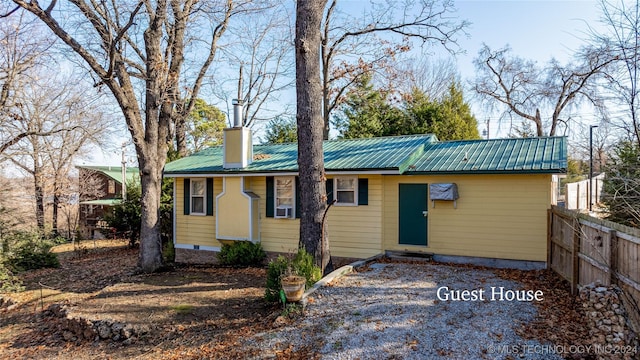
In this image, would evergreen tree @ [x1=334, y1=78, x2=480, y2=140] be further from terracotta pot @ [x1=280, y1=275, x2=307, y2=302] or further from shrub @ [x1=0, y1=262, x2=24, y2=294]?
shrub @ [x1=0, y1=262, x2=24, y2=294]

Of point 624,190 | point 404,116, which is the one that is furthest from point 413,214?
point 404,116

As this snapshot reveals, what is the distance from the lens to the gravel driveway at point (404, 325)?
4.33m

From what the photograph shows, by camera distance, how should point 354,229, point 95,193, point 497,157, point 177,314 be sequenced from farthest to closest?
point 95,193
point 354,229
point 497,157
point 177,314

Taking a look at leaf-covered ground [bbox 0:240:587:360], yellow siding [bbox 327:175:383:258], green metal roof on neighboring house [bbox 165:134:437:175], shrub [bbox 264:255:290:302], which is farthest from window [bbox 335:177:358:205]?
shrub [bbox 264:255:290:302]

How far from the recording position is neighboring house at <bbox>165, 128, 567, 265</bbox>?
27.2 ft

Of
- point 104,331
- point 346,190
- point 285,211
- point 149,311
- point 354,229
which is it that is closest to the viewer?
point 104,331

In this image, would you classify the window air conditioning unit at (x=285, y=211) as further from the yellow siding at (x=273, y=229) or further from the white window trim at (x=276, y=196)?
the yellow siding at (x=273, y=229)

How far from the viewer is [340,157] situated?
10453 millimetres

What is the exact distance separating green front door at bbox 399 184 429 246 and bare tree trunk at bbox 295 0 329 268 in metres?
2.65

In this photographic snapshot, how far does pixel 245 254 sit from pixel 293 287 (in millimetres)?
5207

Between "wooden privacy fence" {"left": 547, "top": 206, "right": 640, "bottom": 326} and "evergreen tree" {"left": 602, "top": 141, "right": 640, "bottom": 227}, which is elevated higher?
"evergreen tree" {"left": 602, "top": 141, "right": 640, "bottom": 227}

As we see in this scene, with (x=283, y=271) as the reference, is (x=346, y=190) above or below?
above

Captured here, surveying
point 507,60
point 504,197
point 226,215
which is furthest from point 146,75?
point 507,60

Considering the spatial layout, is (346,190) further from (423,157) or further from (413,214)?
(423,157)
